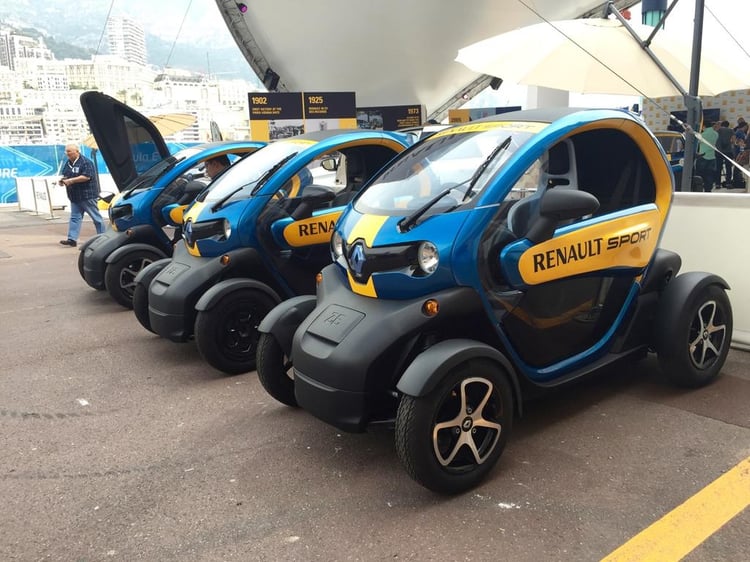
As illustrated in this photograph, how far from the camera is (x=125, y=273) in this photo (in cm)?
654

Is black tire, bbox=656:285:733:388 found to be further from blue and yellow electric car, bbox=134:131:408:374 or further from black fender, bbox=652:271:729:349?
blue and yellow electric car, bbox=134:131:408:374

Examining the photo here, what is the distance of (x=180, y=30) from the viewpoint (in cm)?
2036

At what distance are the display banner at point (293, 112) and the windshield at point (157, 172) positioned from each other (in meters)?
4.35

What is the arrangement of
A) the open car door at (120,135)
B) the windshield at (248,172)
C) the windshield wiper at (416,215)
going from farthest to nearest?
the open car door at (120,135)
the windshield at (248,172)
the windshield wiper at (416,215)

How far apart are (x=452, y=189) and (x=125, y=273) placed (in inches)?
181

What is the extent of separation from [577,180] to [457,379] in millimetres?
1687

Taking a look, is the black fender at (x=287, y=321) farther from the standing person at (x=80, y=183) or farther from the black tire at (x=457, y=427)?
the standing person at (x=80, y=183)

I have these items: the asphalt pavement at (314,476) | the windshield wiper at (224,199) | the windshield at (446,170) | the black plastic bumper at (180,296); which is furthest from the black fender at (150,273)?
the windshield at (446,170)

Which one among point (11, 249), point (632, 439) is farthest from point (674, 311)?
point (11, 249)

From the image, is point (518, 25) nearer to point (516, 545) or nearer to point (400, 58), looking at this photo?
point (400, 58)

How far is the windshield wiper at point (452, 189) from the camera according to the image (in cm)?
299

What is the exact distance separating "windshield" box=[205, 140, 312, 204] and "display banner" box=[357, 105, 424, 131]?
9.77 metres

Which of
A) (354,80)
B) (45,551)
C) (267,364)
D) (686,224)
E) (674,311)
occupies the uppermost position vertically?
(354,80)

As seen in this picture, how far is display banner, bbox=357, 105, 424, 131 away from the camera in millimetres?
14695
